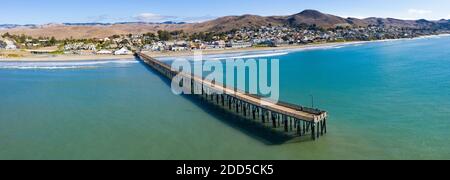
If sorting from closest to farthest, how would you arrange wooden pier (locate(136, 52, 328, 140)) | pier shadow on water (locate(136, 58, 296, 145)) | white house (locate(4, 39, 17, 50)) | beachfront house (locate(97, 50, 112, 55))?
pier shadow on water (locate(136, 58, 296, 145))
wooden pier (locate(136, 52, 328, 140))
beachfront house (locate(97, 50, 112, 55))
white house (locate(4, 39, 17, 50))

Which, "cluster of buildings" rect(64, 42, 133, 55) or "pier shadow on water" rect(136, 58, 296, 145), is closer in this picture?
"pier shadow on water" rect(136, 58, 296, 145)

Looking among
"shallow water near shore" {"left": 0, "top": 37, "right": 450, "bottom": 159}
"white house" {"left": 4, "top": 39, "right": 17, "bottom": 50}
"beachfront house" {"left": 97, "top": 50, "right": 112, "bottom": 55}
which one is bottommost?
"shallow water near shore" {"left": 0, "top": 37, "right": 450, "bottom": 159}

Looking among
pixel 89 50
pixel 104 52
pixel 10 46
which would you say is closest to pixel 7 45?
pixel 10 46

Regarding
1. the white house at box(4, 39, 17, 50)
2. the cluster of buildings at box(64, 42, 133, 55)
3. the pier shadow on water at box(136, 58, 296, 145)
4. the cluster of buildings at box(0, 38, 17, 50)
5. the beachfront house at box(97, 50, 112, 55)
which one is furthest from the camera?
the white house at box(4, 39, 17, 50)

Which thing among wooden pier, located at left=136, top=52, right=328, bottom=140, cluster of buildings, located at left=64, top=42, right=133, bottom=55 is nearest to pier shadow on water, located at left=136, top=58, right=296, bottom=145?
wooden pier, located at left=136, top=52, right=328, bottom=140

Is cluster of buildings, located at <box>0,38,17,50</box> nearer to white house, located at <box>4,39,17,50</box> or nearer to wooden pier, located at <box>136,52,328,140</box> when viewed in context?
white house, located at <box>4,39,17,50</box>

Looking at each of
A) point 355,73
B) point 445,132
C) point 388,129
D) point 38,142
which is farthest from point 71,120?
point 355,73
